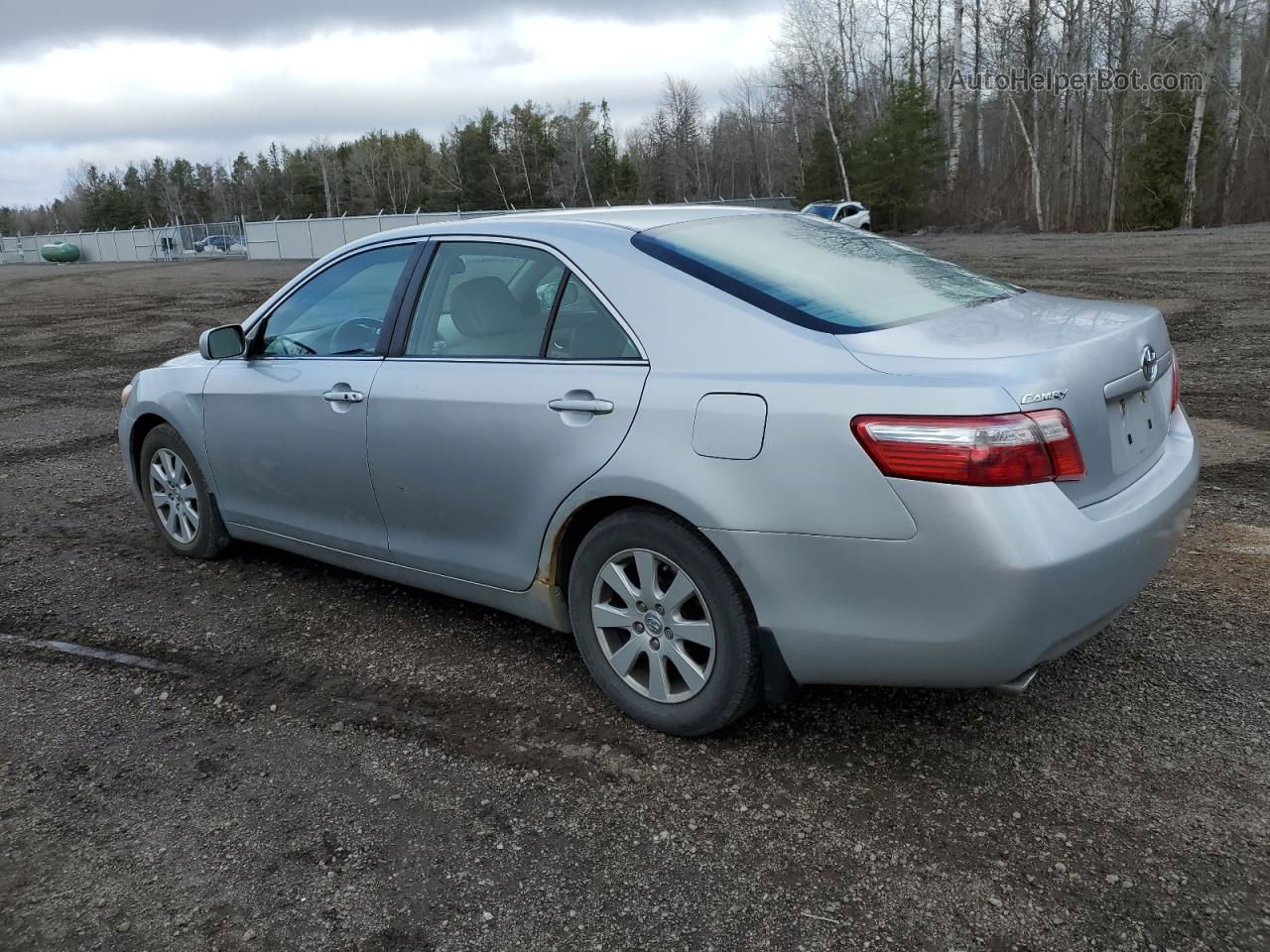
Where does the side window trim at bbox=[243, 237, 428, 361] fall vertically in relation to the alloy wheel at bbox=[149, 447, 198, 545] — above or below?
above

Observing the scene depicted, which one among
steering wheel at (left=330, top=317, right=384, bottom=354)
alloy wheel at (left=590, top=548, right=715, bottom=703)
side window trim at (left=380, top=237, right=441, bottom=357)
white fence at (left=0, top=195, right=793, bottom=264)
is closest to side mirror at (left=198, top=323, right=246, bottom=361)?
steering wheel at (left=330, top=317, right=384, bottom=354)

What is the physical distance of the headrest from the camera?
12.1 ft

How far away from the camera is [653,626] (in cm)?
322

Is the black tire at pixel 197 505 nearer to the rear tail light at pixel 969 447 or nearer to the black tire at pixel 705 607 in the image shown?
the black tire at pixel 705 607

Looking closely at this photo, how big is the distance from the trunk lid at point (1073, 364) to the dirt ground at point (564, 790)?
2.84ft

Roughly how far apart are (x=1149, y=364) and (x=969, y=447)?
0.96 m

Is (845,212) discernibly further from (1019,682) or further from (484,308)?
(1019,682)

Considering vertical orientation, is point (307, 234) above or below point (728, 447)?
above

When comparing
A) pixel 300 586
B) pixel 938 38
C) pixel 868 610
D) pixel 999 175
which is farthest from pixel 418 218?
pixel 868 610

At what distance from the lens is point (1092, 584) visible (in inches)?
107

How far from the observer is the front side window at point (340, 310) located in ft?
13.5

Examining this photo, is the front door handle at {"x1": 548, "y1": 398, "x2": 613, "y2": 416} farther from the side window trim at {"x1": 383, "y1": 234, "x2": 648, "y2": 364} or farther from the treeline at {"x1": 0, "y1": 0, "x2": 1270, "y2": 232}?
the treeline at {"x1": 0, "y1": 0, "x2": 1270, "y2": 232}

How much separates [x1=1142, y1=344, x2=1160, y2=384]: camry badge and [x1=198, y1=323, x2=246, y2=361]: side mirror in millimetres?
3562

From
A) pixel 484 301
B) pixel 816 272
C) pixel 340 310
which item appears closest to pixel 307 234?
pixel 340 310
